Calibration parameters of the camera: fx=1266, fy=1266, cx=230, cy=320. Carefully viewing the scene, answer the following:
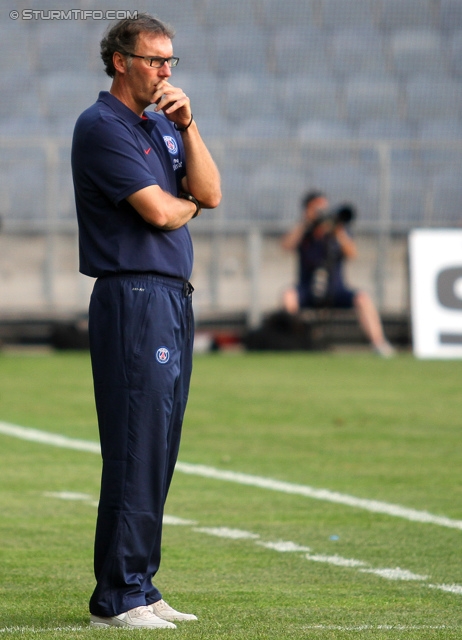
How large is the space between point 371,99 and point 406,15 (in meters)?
2.73

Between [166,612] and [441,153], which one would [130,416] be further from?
[441,153]

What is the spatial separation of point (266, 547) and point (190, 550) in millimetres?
349

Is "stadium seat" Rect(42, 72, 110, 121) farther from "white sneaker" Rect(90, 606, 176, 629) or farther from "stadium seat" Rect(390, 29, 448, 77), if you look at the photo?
"white sneaker" Rect(90, 606, 176, 629)

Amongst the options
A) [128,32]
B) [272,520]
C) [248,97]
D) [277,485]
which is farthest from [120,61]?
[248,97]

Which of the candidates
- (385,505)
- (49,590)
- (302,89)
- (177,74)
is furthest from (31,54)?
(49,590)

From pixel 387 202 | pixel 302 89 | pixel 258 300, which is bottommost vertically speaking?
pixel 258 300

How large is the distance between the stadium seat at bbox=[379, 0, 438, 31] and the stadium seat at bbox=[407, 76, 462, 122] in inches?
68.9

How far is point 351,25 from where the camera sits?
2812cm

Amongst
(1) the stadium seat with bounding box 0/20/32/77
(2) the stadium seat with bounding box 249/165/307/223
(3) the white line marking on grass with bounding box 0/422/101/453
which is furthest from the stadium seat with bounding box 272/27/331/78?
(3) the white line marking on grass with bounding box 0/422/101/453

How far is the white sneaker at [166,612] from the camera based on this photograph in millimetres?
4238

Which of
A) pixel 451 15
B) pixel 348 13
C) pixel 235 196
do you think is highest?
pixel 348 13

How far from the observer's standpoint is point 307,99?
26781 millimetres

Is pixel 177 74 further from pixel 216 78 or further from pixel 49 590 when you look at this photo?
pixel 49 590

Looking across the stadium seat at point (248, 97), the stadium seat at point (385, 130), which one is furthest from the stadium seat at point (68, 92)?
the stadium seat at point (385, 130)
